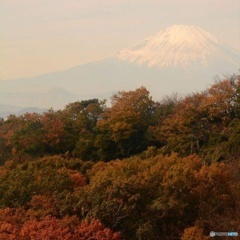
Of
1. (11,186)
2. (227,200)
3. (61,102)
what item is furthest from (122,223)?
(61,102)

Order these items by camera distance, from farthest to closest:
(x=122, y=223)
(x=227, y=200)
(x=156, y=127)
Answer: (x=156, y=127) < (x=227, y=200) < (x=122, y=223)

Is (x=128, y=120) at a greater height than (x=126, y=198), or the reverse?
(x=128, y=120)

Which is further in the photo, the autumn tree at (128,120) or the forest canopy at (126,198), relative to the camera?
the autumn tree at (128,120)

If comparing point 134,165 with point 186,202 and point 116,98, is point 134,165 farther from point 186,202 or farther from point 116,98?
point 116,98

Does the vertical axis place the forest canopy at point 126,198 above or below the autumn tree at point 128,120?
below

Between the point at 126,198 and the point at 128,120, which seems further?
the point at 128,120

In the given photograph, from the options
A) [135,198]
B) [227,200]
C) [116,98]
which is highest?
[116,98]

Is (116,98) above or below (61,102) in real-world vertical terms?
below

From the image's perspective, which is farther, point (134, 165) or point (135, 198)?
point (134, 165)

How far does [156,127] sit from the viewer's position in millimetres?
22359

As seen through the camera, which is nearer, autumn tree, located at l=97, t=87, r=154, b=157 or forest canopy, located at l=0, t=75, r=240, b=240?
forest canopy, located at l=0, t=75, r=240, b=240

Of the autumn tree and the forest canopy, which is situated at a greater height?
the autumn tree

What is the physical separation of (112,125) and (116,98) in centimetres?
206

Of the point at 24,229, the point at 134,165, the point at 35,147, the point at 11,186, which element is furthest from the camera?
the point at 35,147
